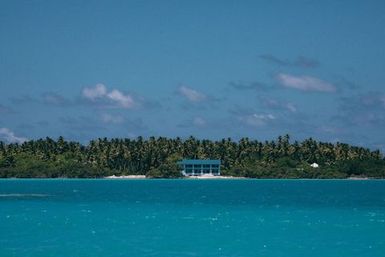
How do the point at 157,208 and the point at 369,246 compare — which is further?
the point at 157,208

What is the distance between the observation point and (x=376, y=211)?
10112 cm

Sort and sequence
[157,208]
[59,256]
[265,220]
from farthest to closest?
[157,208]
[265,220]
[59,256]

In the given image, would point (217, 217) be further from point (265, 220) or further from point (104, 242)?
point (104, 242)

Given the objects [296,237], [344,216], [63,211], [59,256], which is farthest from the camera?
[63,211]

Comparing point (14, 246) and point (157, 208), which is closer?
point (14, 246)

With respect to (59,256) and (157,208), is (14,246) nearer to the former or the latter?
(59,256)

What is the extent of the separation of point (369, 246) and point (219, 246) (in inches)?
457

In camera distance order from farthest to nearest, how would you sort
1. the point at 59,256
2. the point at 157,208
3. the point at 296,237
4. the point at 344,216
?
the point at 157,208
the point at 344,216
the point at 296,237
the point at 59,256

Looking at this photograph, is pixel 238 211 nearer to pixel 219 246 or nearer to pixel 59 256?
pixel 219 246

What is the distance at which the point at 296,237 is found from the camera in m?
65.1

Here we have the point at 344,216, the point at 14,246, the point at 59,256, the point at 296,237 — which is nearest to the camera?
the point at 59,256

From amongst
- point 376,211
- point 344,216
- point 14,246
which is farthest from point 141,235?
point 376,211

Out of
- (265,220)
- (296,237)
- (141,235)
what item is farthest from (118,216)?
(296,237)

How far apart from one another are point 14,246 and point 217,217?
34.7 m
